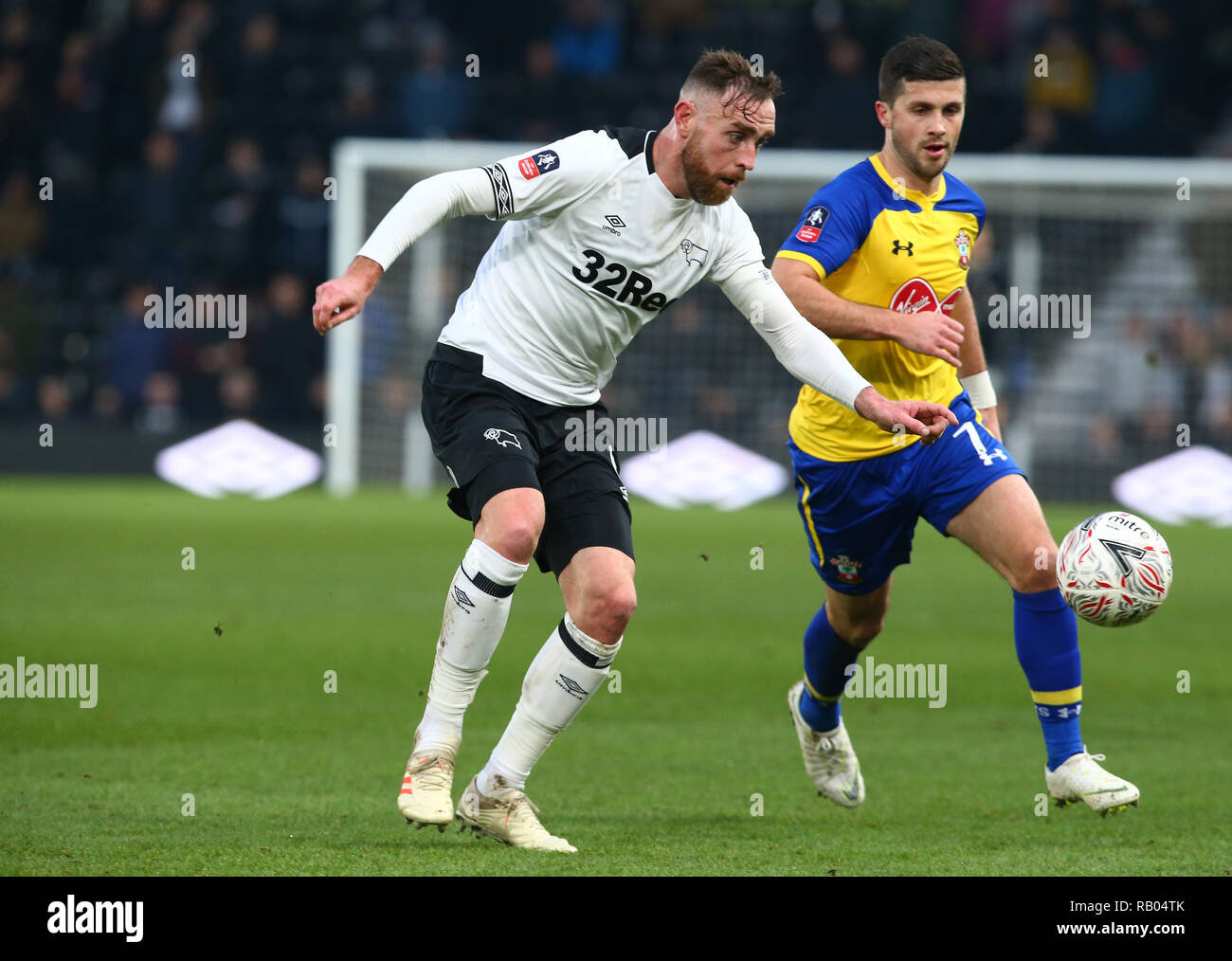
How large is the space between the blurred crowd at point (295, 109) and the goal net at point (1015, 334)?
116 centimetres

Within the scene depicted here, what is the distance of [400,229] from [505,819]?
1.83 m

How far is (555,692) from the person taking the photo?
18.7 feet

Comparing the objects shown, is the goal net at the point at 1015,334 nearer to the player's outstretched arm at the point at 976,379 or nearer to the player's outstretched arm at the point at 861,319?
the player's outstretched arm at the point at 976,379

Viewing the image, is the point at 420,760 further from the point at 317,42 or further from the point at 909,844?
the point at 317,42

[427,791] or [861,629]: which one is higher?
[861,629]

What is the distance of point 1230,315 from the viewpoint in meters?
19.2

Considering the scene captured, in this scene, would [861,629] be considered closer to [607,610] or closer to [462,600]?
[607,610]

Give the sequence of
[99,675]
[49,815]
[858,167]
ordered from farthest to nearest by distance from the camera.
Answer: [99,675], [858,167], [49,815]

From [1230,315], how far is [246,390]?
1058 centimetres

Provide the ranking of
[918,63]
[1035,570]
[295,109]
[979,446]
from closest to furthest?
[1035,570] < [979,446] < [918,63] < [295,109]

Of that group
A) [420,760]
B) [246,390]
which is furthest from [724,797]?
[246,390]

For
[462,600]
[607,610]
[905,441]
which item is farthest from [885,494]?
[462,600]

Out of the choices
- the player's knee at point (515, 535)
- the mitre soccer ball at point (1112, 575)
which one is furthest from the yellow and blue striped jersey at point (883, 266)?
→ the player's knee at point (515, 535)

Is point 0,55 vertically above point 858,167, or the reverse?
point 0,55
